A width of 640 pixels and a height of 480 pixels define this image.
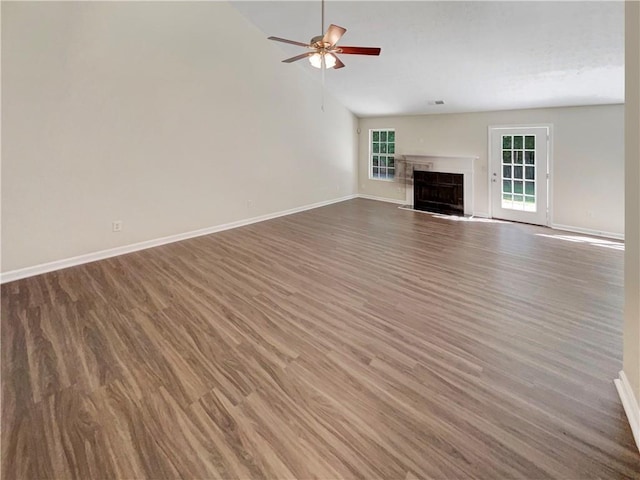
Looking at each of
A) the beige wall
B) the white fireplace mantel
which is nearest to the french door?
the white fireplace mantel

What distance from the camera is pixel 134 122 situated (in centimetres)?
445

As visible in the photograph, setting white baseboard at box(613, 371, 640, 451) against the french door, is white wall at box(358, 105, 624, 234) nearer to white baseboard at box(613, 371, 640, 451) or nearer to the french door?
the french door

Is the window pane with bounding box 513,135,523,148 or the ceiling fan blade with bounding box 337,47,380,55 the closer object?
the ceiling fan blade with bounding box 337,47,380,55

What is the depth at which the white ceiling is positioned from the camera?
11.7ft

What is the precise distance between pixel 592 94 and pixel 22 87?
7277 millimetres

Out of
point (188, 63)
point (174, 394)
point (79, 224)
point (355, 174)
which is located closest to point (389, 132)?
point (355, 174)

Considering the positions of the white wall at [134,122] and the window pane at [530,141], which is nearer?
the white wall at [134,122]

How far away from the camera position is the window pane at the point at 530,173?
5.95 meters

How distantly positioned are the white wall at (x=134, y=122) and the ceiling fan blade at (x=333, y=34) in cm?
270

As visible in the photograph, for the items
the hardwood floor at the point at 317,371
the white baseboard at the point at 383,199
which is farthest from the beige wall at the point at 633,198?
the white baseboard at the point at 383,199

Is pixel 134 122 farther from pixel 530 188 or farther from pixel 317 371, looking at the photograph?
pixel 530 188

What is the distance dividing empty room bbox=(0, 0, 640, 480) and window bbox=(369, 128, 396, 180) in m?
0.45

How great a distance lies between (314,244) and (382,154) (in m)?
4.57

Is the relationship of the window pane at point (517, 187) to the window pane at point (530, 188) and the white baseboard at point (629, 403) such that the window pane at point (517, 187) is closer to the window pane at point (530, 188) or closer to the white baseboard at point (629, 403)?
the window pane at point (530, 188)
